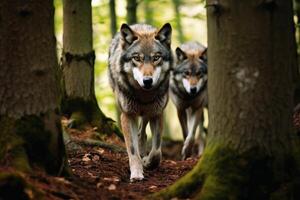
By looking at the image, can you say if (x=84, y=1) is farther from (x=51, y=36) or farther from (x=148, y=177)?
(x=51, y=36)

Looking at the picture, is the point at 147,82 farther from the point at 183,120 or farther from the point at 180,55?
the point at 183,120

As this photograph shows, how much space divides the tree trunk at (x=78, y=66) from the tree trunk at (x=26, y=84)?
4.62m

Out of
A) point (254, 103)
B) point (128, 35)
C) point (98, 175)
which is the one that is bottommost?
point (98, 175)

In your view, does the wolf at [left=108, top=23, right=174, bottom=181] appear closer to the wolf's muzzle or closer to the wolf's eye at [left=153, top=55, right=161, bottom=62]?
the wolf's eye at [left=153, top=55, right=161, bottom=62]

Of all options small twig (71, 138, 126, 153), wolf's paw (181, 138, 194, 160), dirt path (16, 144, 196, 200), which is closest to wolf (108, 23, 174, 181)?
dirt path (16, 144, 196, 200)

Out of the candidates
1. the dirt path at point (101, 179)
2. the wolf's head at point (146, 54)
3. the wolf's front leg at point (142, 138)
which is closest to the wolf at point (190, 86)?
the wolf's front leg at point (142, 138)

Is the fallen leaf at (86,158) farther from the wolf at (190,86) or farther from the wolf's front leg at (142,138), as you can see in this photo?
the wolf at (190,86)

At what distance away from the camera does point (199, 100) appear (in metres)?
11.4

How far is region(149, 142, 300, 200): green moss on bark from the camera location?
5086mm

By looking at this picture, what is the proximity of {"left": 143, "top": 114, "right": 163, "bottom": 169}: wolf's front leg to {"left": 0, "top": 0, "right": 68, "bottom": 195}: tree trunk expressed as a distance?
293 centimetres

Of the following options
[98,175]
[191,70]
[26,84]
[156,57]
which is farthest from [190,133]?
[26,84]

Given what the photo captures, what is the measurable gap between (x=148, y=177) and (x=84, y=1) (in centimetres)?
391

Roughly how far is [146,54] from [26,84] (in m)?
2.90

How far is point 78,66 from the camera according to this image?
10180 millimetres
